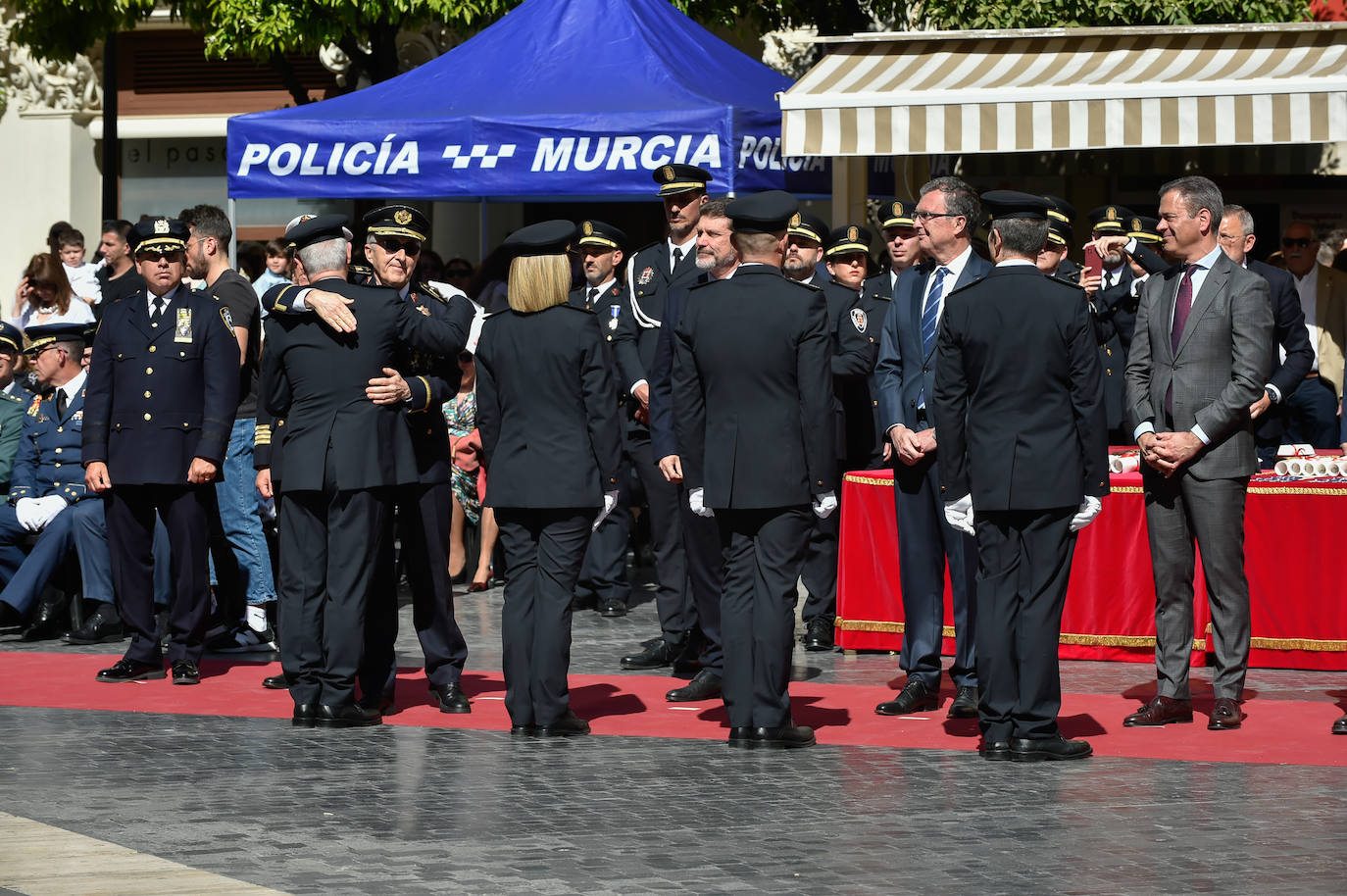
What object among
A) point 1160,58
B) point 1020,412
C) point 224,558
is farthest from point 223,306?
point 1160,58

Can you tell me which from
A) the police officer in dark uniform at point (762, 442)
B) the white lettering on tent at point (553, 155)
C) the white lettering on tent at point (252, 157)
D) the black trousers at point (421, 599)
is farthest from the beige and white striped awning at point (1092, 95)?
the police officer in dark uniform at point (762, 442)

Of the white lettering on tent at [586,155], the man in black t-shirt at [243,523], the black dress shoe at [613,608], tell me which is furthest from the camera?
the white lettering on tent at [586,155]

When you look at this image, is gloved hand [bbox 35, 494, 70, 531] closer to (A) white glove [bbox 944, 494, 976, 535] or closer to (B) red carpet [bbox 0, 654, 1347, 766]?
(B) red carpet [bbox 0, 654, 1347, 766]

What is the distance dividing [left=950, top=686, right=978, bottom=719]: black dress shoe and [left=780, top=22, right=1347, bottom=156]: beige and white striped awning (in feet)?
17.8

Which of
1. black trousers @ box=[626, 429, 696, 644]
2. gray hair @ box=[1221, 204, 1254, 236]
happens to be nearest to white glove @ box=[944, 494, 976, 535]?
black trousers @ box=[626, 429, 696, 644]

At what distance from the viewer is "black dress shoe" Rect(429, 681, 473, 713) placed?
8.94 meters

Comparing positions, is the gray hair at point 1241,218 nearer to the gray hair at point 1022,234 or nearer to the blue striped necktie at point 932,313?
A: the blue striped necktie at point 932,313

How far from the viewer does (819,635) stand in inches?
430

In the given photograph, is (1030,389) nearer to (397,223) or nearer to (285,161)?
(397,223)

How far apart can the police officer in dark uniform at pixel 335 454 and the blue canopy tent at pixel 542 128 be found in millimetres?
4337

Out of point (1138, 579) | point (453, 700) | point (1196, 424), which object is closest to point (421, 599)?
point (453, 700)

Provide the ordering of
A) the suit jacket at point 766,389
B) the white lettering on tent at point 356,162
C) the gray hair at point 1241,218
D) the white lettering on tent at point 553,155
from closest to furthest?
the suit jacket at point 766,389 < the gray hair at point 1241,218 < the white lettering on tent at point 553,155 < the white lettering on tent at point 356,162

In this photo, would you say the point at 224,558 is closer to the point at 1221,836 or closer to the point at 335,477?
the point at 335,477

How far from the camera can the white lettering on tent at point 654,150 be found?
12750 millimetres
